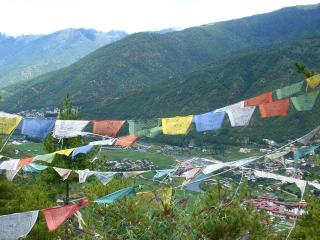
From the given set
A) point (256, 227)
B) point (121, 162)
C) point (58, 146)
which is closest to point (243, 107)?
point (256, 227)

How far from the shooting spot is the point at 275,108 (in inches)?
492

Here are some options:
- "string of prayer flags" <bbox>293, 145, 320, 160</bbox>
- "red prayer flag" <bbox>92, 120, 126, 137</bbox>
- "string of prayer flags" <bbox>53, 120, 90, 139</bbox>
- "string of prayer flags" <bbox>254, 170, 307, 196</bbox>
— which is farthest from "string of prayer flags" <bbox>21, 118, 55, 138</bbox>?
"string of prayer flags" <bbox>293, 145, 320, 160</bbox>

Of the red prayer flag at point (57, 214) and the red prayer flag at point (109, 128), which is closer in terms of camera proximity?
the red prayer flag at point (57, 214)

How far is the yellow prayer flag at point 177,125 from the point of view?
12.5m

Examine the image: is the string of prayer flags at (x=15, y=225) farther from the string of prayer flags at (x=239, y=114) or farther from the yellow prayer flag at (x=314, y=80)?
the yellow prayer flag at (x=314, y=80)

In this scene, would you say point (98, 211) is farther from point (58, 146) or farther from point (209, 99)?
point (209, 99)

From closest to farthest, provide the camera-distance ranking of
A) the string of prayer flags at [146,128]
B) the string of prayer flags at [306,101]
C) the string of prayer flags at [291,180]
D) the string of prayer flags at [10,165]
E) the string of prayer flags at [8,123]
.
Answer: the string of prayer flags at [291,180]
the string of prayer flags at [306,101]
the string of prayer flags at [146,128]
the string of prayer flags at [10,165]
the string of prayer flags at [8,123]

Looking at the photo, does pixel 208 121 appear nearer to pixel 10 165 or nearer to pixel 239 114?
pixel 239 114

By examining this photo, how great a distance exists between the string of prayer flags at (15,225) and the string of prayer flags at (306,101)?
736 centimetres

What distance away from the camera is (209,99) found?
638ft

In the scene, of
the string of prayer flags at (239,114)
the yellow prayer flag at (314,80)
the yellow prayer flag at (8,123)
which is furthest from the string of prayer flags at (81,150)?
the yellow prayer flag at (314,80)

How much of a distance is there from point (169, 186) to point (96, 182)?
12.3 metres

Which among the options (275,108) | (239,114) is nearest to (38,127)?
(239,114)

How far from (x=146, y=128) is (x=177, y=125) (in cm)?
110
